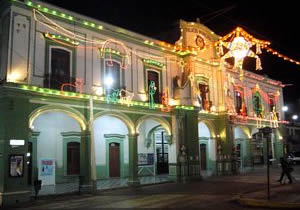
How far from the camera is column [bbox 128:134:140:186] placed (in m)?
18.6

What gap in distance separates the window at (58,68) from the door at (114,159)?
23.3ft

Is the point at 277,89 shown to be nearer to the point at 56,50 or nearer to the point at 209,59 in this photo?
the point at 209,59

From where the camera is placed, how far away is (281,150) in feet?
108

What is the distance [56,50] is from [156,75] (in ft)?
22.3

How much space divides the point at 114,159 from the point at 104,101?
242 inches

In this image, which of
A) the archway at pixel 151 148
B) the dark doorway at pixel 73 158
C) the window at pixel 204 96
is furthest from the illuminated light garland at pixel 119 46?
the window at pixel 204 96

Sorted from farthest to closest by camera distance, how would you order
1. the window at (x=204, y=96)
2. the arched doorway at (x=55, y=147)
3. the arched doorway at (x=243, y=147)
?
the arched doorway at (x=243, y=147) → the window at (x=204, y=96) → the arched doorway at (x=55, y=147)

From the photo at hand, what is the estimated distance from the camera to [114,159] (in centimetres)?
2248

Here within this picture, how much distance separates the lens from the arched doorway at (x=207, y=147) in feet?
82.4

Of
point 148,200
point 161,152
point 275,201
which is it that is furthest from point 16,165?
point 161,152

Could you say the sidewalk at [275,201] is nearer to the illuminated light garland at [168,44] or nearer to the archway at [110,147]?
the illuminated light garland at [168,44]

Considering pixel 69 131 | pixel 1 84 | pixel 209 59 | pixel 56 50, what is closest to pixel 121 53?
pixel 56 50

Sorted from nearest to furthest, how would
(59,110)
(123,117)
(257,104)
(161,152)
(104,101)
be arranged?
(59,110), (104,101), (123,117), (161,152), (257,104)

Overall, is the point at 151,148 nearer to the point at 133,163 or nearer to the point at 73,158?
the point at 133,163
